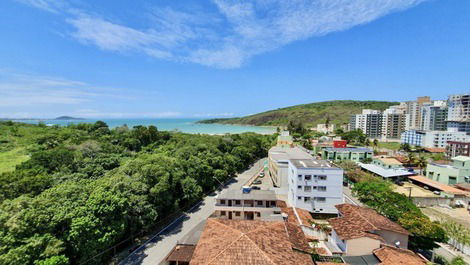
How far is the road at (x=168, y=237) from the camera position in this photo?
1659cm

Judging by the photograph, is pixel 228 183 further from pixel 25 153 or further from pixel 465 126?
pixel 465 126

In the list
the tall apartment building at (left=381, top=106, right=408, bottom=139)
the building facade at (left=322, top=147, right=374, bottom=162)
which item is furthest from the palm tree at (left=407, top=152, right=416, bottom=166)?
the tall apartment building at (left=381, top=106, right=408, bottom=139)

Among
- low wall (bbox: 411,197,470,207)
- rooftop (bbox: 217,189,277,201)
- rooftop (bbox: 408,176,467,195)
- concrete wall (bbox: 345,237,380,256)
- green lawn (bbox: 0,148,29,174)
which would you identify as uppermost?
green lawn (bbox: 0,148,29,174)

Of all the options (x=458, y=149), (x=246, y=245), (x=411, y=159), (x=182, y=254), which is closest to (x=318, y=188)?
(x=246, y=245)

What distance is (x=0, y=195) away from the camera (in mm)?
17625

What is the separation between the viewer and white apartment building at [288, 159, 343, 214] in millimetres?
24141

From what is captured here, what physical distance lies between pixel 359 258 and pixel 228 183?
24381mm

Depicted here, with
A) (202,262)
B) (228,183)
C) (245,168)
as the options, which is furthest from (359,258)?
(245,168)

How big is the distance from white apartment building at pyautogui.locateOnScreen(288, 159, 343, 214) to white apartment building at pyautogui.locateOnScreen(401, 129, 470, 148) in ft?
209

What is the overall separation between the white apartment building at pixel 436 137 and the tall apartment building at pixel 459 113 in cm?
266

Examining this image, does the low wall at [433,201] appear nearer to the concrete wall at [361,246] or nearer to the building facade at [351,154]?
the concrete wall at [361,246]

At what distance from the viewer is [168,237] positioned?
19812mm

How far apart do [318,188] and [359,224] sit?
7857 mm

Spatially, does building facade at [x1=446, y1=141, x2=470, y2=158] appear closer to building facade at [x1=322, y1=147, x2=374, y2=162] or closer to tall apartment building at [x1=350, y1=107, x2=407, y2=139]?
building facade at [x1=322, y1=147, x2=374, y2=162]
